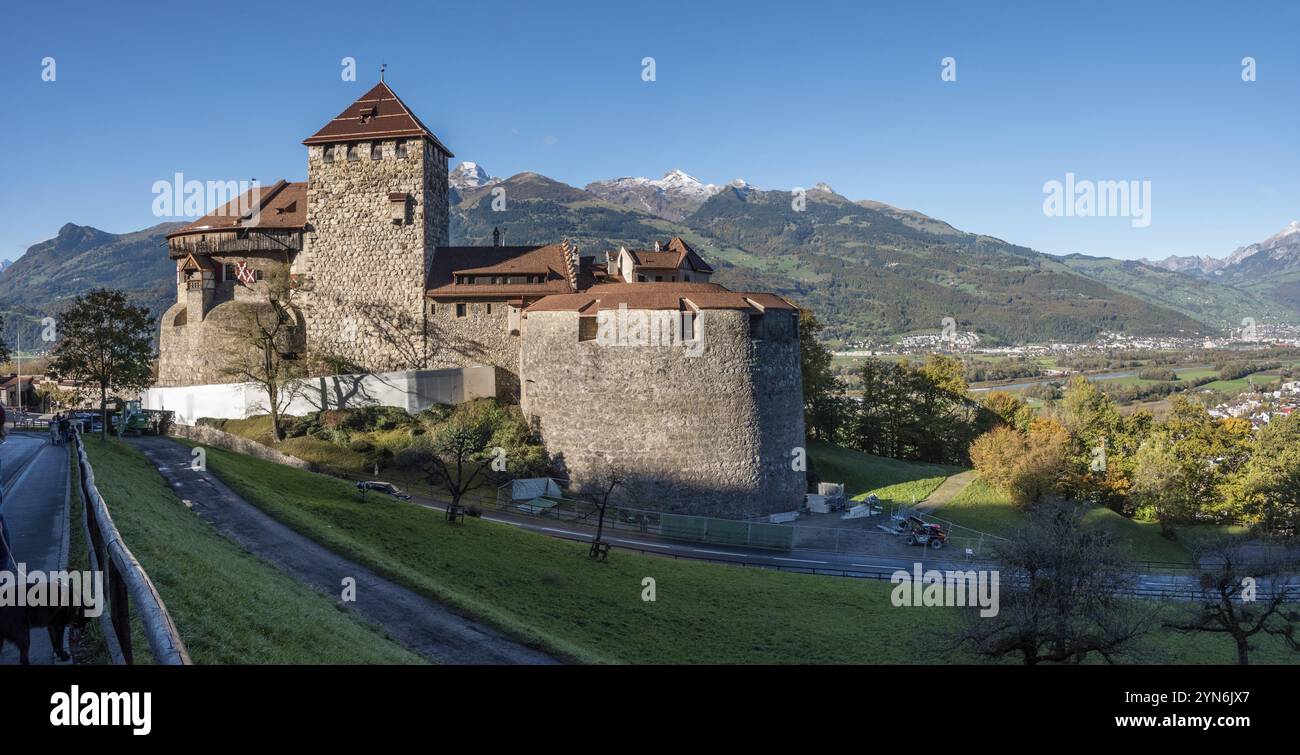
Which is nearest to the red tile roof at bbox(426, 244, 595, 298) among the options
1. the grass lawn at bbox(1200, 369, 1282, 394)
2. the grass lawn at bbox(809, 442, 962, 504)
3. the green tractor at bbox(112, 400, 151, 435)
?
the green tractor at bbox(112, 400, 151, 435)

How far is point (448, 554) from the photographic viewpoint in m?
25.9

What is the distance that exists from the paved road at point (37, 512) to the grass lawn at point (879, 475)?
43.0m

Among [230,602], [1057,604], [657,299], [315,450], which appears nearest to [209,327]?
[315,450]

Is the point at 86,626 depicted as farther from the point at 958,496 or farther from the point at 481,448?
the point at 958,496

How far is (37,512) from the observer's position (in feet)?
51.1

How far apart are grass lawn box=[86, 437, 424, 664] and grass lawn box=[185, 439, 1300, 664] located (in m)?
3.91

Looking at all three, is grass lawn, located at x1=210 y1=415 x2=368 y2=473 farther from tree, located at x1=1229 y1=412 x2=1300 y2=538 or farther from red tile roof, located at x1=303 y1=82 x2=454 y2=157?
tree, located at x1=1229 y1=412 x2=1300 y2=538

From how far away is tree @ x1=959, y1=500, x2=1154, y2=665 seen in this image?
20.3 m

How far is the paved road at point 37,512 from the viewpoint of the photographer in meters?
8.68

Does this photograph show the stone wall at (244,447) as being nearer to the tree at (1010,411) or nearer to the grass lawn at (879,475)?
the grass lawn at (879,475)
